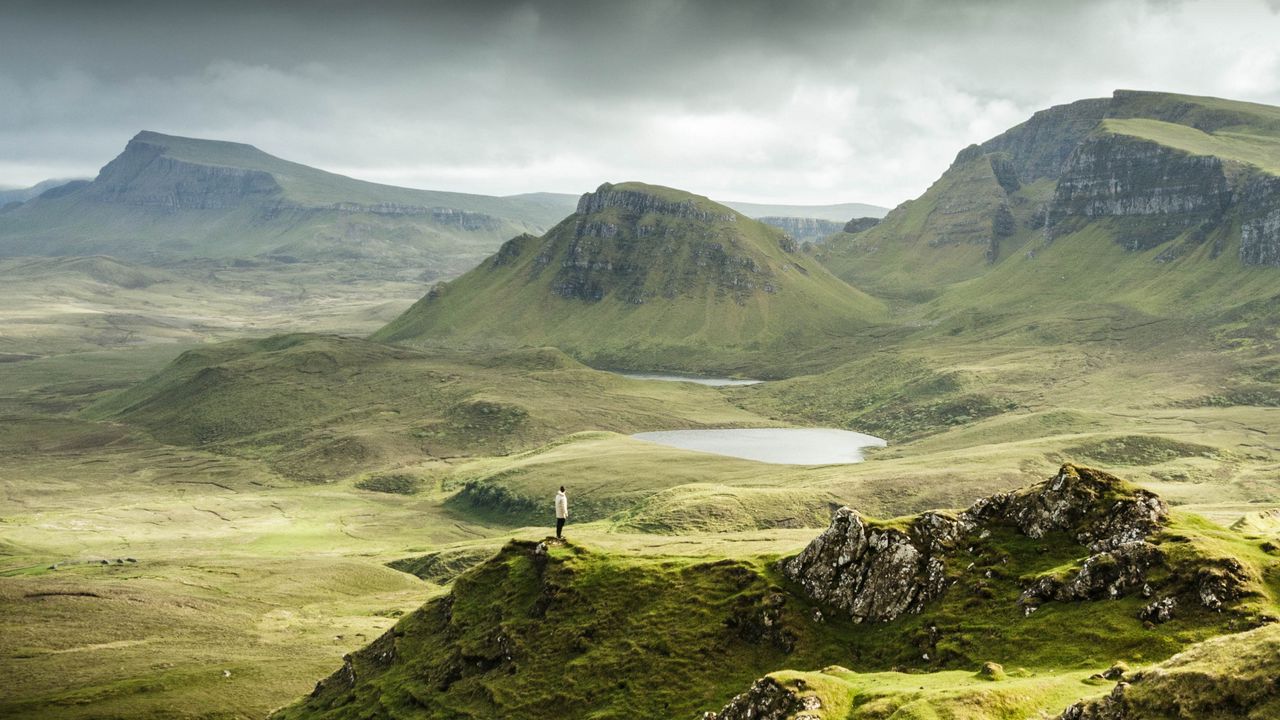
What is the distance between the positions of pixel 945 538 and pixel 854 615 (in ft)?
26.3

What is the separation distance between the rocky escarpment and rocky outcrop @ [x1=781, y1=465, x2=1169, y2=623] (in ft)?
0.21

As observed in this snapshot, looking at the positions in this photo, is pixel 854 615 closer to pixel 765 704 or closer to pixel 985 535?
pixel 985 535

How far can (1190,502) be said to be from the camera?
185 meters

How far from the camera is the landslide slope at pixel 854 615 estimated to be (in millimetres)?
50219

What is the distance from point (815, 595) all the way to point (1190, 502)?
503ft

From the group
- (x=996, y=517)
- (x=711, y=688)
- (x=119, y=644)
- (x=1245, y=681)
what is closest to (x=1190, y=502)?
(x=996, y=517)

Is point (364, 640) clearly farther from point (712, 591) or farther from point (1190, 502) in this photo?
point (1190, 502)

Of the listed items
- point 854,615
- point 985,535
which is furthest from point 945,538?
point 854,615

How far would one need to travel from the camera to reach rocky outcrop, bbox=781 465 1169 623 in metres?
57.7

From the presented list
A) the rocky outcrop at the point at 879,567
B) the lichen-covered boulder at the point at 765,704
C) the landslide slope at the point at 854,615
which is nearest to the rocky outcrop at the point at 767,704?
the lichen-covered boulder at the point at 765,704

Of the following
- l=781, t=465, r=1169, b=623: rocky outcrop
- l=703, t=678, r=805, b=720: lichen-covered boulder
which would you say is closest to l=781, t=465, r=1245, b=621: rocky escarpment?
l=781, t=465, r=1169, b=623: rocky outcrop

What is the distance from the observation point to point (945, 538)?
6316 cm

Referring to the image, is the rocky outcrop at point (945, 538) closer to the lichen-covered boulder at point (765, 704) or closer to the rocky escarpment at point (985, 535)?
the rocky escarpment at point (985, 535)

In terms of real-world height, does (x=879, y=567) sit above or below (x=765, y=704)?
above
